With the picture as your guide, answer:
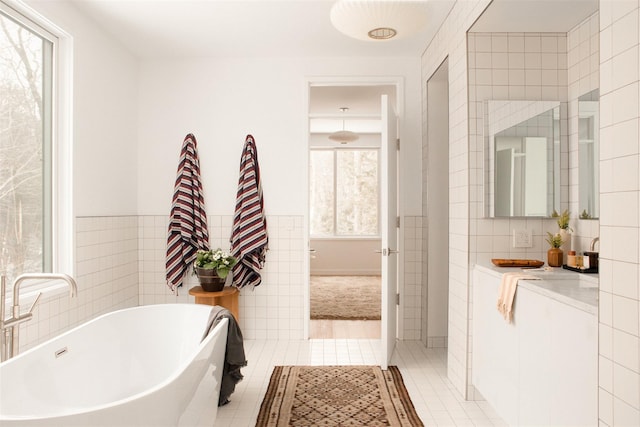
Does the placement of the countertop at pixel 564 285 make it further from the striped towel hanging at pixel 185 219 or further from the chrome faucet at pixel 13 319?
the striped towel hanging at pixel 185 219

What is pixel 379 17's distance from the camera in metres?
2.28

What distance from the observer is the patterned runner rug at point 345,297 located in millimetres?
5246

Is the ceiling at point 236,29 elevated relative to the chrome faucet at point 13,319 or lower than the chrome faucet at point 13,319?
elevated

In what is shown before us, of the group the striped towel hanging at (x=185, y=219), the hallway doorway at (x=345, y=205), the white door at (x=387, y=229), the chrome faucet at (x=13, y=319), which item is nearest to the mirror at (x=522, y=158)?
the white door at (x=387, y=229)

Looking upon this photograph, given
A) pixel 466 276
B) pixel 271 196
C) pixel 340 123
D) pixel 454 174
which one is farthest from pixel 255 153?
pixel 340 123

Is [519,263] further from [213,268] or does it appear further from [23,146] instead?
[23,146]

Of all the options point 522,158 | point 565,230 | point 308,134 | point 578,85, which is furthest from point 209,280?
point 578,85

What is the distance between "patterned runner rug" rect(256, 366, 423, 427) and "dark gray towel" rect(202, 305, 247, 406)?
243 mm

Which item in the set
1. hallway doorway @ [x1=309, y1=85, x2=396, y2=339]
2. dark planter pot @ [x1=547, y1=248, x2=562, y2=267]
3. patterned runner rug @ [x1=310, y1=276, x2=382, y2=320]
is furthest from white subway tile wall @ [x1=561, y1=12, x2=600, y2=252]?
hallway doorway @ [x1=309, y1=85, x2=396, y2=339]

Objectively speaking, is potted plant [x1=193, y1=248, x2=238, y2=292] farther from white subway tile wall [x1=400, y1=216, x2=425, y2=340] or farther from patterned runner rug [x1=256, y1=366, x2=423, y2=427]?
white subway tile wall [x1=400, y1=216, x2=425, y2=340]

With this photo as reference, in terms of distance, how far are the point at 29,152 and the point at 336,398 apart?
A: 251 centimetres

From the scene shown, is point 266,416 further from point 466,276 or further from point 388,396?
point 466,276

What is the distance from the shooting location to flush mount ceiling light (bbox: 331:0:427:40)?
220 centimetres

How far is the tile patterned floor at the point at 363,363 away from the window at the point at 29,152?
5.06 feet
